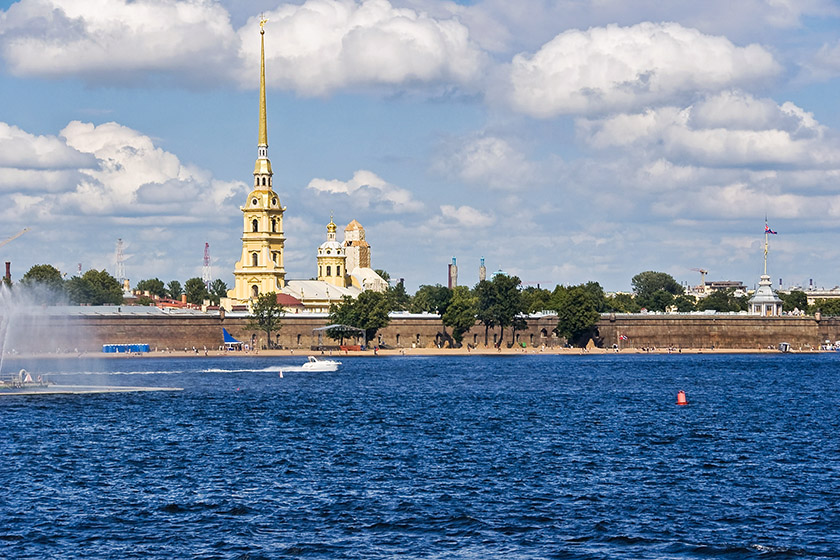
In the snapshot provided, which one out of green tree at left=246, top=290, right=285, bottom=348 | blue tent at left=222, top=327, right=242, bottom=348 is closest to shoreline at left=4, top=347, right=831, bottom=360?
blue tent at left=222, top=327, right=242, bottom=348

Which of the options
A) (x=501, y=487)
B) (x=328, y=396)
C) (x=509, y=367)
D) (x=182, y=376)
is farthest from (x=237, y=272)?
(x=501, y=487)

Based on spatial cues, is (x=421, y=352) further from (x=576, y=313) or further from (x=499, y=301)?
(x=576, y=313)

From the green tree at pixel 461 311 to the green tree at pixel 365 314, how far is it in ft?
31.7

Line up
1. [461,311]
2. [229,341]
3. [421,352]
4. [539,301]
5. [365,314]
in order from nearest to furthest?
[365,314] < [229,341] < [421,352] < [461,311] < [539,301]

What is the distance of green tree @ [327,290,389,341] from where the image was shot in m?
157

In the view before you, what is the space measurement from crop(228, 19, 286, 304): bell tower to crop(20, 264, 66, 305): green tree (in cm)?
2419

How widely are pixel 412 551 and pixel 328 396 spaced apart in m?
51.0

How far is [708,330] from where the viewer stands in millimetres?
176125

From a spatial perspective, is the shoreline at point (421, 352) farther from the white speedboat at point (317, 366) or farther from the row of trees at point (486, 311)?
the white speedboat at point (317, 366)

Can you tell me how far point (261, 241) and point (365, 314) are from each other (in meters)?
25.8

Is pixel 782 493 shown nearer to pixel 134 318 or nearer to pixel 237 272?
pixel 134 318

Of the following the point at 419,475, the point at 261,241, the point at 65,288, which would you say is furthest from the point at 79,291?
the point at 419,475

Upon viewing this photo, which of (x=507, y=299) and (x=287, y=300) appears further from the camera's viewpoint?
(x=287, y=300)

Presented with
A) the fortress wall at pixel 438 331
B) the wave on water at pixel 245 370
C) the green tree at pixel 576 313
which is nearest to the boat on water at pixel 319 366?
the wave on water at pixel 245 370
